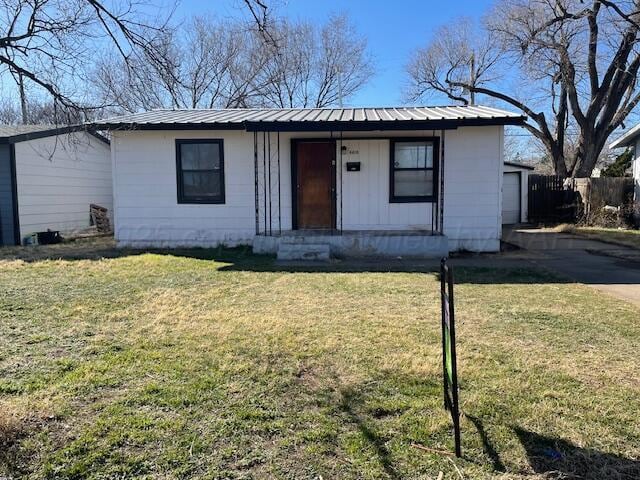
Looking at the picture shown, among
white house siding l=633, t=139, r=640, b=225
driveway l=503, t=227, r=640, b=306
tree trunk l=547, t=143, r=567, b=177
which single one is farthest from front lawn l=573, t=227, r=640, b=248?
tree trunk l=547, t=143, r=567, b=177

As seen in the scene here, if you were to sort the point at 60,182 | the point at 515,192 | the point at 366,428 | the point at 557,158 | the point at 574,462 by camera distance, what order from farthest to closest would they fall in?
the point at 557,158
the point at 515,192
the point at 60,182
the point at 366,428
the point at 574,462

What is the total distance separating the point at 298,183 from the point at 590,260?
19.7 feet

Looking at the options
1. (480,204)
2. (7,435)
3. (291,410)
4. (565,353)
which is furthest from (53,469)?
(480,204)

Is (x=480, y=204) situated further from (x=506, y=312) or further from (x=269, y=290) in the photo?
(x=269, y=290)

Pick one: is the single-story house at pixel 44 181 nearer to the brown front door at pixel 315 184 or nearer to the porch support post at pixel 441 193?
the brown front door at pixel 315 184

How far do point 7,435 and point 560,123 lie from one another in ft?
80.9

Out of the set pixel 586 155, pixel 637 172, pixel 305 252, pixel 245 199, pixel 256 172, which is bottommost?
pixel 305 252

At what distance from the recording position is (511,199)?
18203 millimetres

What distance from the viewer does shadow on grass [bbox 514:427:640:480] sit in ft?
7.13

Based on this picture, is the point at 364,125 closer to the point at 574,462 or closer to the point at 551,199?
the point at 574,462

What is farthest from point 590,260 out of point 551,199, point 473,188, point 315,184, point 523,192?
point 523,192

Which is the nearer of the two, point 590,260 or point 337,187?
point 590,260

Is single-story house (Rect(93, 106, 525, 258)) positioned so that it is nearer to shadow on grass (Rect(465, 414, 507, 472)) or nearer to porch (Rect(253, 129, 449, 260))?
porch (Rect(253, 129, 449, 260))

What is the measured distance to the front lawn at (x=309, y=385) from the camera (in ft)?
7.45
